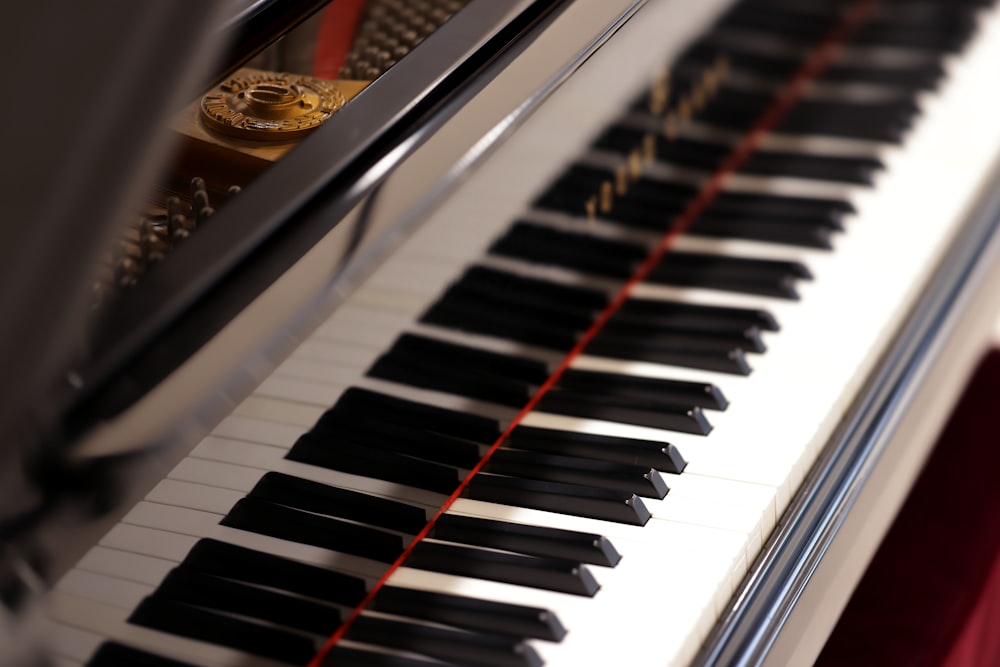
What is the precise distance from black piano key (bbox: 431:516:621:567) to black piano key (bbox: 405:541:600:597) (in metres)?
0.01

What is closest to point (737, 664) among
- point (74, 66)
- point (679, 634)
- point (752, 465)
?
point (679, 634)

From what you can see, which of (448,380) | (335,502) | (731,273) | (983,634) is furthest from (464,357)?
(983,634)

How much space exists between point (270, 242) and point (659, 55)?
0.86m

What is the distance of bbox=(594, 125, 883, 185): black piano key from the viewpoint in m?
1.84

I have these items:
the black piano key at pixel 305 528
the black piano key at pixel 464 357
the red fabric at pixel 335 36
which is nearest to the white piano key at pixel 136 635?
the black piano key at pixel 305 528

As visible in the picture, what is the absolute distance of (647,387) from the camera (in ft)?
4.91

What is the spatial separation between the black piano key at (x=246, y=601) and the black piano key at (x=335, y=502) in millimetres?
88

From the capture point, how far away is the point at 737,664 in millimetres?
1194

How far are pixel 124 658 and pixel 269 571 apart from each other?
0.50ft

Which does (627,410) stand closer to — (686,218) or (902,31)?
(686,218)

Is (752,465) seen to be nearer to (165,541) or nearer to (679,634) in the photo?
(679,634)

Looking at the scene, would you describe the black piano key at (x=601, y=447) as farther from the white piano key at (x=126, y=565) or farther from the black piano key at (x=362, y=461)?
the white piano key at (x=126, y=565)

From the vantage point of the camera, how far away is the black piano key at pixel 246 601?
1.09m

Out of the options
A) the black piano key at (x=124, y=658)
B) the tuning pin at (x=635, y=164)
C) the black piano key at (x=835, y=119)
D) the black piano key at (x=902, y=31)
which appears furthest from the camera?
the black piano key at (x=902, y=31)
